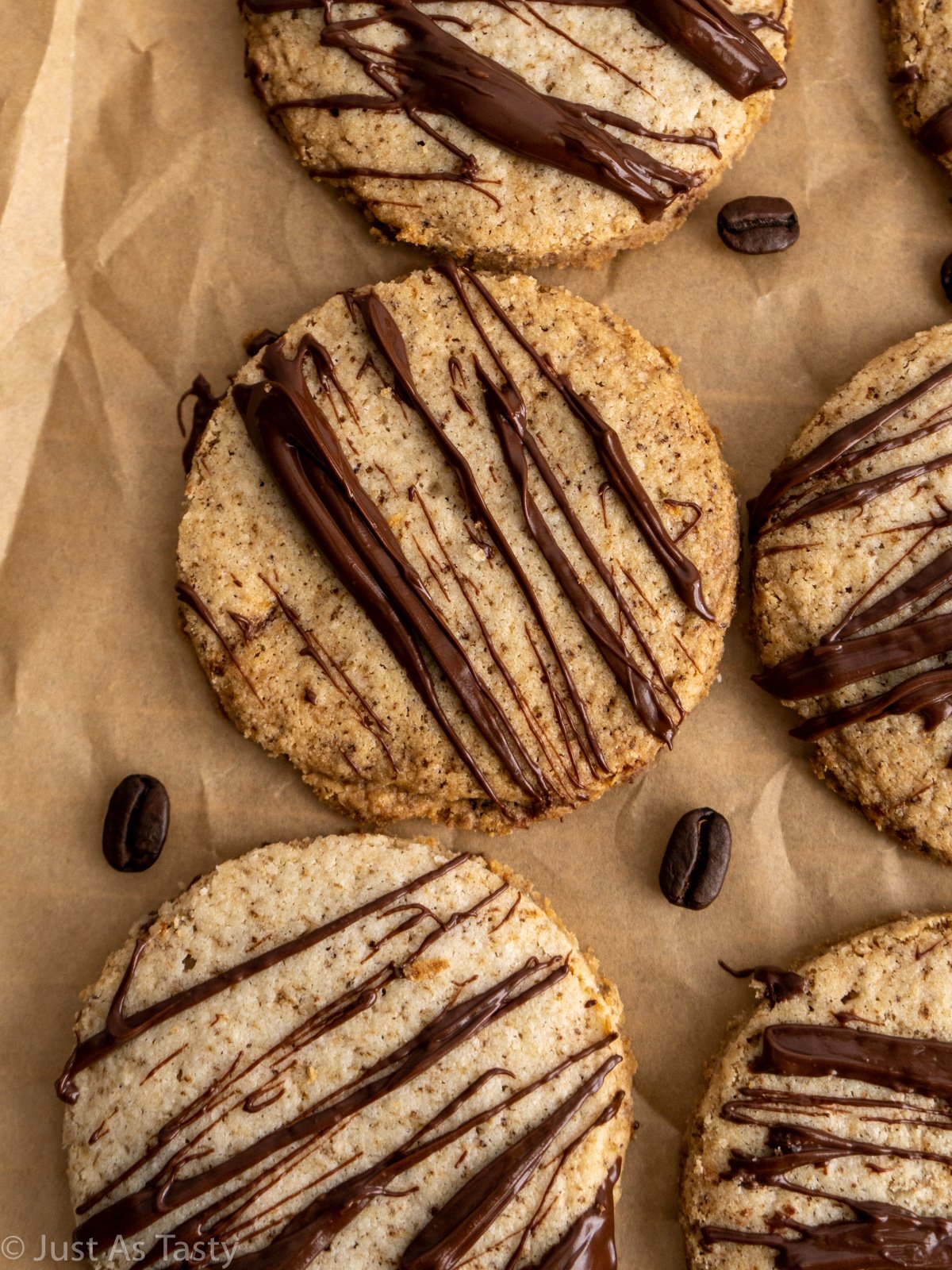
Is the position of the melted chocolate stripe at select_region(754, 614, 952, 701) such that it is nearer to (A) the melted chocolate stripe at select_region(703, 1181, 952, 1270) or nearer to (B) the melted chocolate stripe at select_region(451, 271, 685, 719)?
(B) the melted chocolate stripe at select_region(451, 271, 685, 719)

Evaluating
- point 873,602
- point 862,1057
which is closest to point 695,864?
point 862,1057

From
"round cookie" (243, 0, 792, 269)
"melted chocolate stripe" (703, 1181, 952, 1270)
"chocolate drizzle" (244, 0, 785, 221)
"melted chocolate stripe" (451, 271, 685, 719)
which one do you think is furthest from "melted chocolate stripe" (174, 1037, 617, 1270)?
"chocolate drizzle" (244, 0, 785, 221)

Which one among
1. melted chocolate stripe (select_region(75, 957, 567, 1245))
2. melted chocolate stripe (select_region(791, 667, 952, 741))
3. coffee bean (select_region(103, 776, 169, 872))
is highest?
coffee bean (select_region(103, 776, 169, 872))

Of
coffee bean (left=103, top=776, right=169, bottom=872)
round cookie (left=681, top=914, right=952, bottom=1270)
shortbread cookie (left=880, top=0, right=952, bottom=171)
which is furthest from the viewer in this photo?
shortbread cookie (left=880, top=0, right=952, bottom=171)

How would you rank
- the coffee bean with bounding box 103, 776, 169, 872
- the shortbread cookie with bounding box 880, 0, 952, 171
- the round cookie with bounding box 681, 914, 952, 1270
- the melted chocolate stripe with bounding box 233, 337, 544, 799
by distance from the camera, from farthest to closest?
the shortbread cookie with bounding box 880, 0, 952, 171, the coffee bean with bounding box 103, 776, 169, 872, the melted chocolate stripe with bounding box 233, 337, 544, 799, the round cookie with bounding box 681, 914, 952, 1270

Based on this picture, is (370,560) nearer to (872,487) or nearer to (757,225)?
(872,487)

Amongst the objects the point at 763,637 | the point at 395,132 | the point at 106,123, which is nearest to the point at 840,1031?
the point at 763,637
